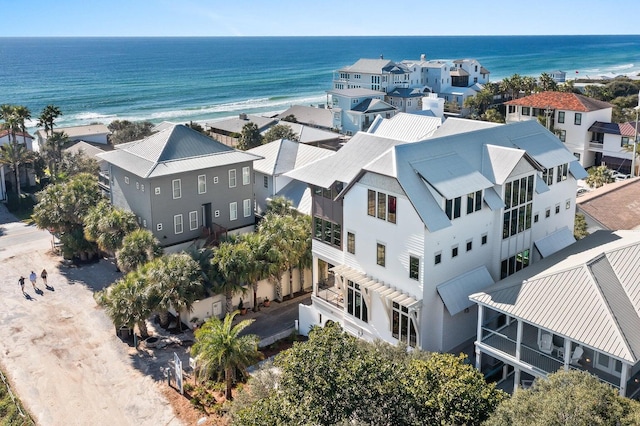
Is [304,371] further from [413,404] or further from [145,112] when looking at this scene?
[145,112]

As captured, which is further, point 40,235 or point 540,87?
point 540,87

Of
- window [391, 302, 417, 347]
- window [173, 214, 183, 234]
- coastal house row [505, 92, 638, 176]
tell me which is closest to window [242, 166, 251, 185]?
window [173, 214, 183, 234]

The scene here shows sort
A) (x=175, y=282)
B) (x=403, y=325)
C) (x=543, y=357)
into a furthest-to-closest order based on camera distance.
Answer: (x=175, y=282) < (x=403, y=325) < (x=543, y=357)

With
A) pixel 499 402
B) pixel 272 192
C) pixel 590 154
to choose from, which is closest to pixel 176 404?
pixel 499 402

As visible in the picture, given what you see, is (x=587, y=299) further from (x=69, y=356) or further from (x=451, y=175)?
(x=69, y=356)

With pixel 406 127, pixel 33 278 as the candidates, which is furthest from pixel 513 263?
pixel 33 278

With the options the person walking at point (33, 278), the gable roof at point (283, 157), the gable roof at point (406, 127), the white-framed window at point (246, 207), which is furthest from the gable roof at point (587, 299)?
the person walking at point (33, 278)
